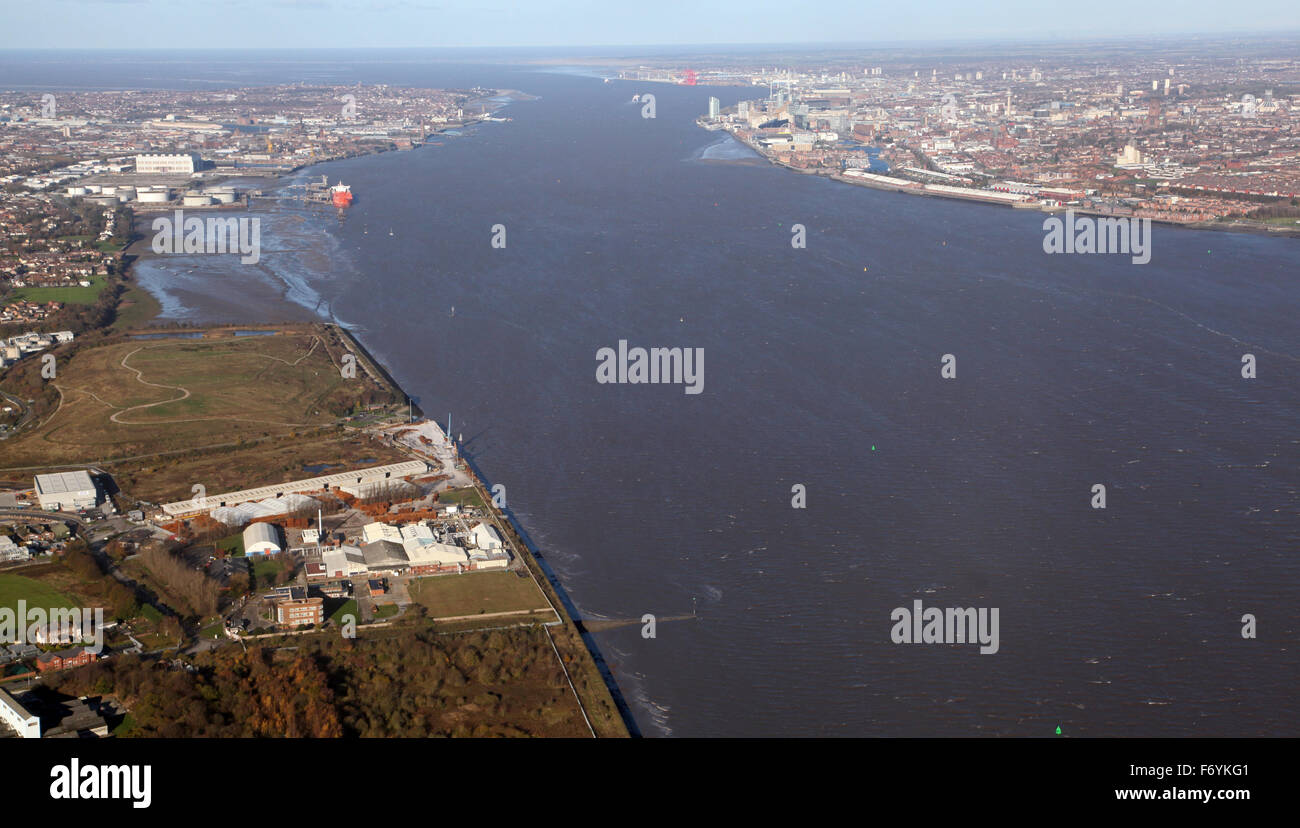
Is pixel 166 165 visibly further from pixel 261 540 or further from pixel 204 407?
pixel 261 540

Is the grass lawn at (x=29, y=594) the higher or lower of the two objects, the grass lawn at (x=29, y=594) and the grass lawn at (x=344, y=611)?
the higher

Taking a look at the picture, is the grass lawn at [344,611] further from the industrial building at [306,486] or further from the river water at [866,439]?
the industrial building at [306,486]

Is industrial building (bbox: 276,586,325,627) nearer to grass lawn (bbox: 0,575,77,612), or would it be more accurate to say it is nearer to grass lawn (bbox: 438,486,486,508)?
grass lawn (bbox: 0,575,77,612)

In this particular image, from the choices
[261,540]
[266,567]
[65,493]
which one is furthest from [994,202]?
[65,493]

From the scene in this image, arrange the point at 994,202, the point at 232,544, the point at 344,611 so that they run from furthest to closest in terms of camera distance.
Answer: the point at 994,202 < the point at 232,544 < the point at 344,611

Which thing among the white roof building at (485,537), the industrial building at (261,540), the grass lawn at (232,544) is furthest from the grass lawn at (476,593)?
the grass lawn at (232,544)

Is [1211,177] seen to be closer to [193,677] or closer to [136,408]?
[136,408]
